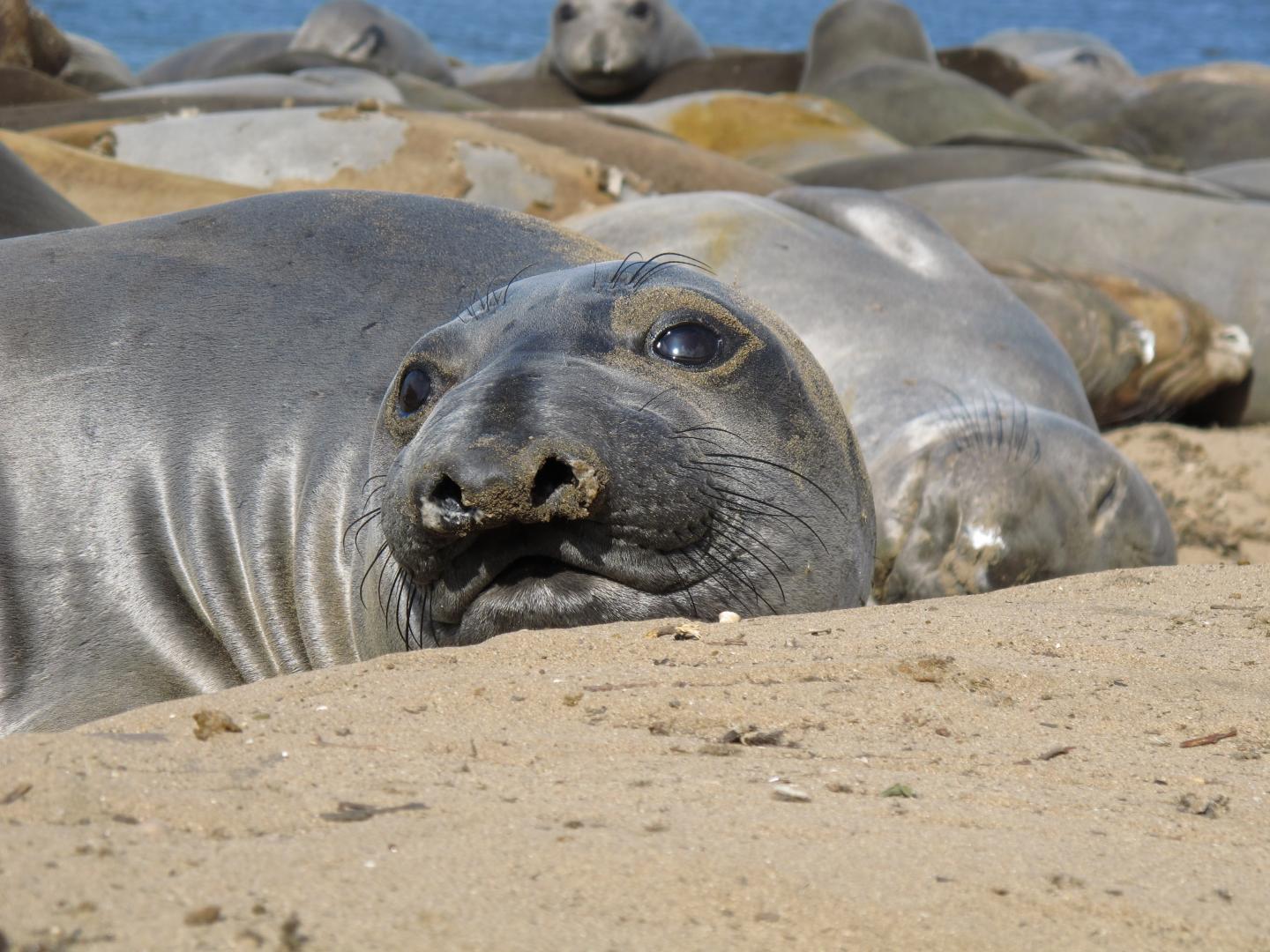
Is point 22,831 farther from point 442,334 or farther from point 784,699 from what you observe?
point 442,334

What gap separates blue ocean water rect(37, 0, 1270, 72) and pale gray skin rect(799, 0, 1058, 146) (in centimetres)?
2026

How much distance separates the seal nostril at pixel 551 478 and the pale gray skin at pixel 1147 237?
16.3ft

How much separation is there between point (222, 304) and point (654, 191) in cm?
366

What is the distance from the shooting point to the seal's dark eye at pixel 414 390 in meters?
2.83

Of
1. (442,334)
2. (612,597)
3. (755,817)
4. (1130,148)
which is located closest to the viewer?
(755,817)

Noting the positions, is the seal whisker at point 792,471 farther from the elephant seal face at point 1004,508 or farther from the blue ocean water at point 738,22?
the blue ocean water at point 738,22

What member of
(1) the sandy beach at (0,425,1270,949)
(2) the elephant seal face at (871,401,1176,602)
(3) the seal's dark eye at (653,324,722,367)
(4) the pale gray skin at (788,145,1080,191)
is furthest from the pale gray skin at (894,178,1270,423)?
(1) the sandy beach at (0,425,1270,949)

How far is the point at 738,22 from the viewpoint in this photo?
179ft

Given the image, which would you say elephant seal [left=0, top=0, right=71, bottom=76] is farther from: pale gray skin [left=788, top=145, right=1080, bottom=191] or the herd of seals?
pale gray skin [left=788, top=145, right=1080, bottom=191]

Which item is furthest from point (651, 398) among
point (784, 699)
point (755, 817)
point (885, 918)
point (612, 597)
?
point (885, 918)

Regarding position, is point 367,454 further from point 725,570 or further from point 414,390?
point 725,570

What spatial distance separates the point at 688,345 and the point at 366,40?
13.7 meters

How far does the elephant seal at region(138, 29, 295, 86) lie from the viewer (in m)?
15.0

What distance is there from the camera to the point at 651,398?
266cm
